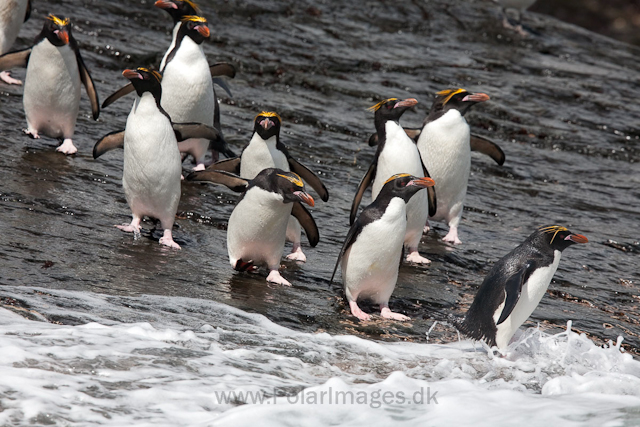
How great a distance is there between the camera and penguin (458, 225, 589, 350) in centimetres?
468

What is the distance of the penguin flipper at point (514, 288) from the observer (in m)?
4.42

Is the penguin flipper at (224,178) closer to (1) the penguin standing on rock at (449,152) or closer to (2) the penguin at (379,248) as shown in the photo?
(2) the penguin at (379,248)

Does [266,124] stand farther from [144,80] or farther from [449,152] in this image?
[449,152]

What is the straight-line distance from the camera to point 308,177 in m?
6.18

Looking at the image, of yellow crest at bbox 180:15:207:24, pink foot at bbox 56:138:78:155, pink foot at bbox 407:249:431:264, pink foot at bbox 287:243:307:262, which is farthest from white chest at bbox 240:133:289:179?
pink foot at bbox 56:138:78:155

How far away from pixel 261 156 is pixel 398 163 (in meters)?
1.01

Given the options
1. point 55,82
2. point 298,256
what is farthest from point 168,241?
point 55,82

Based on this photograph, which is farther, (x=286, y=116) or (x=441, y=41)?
(x=441, y=41)

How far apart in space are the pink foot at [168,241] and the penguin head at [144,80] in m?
0.92

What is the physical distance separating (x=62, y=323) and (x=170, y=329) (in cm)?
50

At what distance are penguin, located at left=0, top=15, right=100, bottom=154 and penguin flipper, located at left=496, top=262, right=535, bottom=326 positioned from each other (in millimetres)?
4008

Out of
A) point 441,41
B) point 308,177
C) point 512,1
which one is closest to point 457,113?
point 308,177

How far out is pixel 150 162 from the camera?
5695mm

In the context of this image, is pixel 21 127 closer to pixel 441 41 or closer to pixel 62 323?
pixel 62 323
